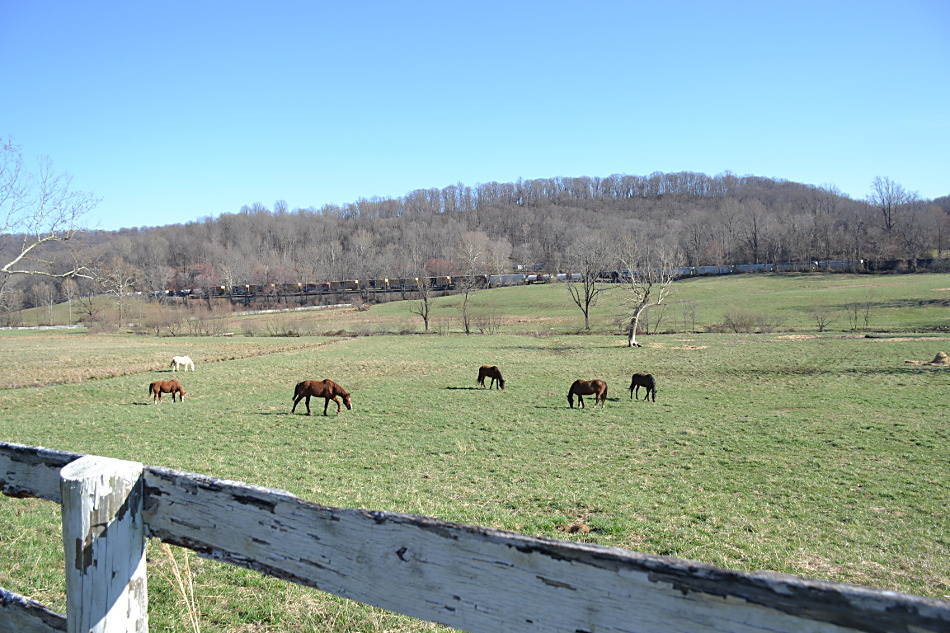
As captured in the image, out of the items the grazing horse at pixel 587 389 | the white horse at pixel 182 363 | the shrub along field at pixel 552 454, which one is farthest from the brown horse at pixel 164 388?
the grazing horse at pixel 587 389

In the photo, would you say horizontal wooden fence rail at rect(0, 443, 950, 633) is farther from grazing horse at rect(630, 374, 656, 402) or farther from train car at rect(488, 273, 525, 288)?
train car at rect(488, 273, 525, 288)

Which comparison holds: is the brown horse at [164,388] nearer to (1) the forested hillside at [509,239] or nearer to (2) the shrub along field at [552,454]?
(2) the shrub along field at [552,454]

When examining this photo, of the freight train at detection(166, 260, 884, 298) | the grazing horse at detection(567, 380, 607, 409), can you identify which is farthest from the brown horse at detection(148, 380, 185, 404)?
the freight train at detection(166, 260, 884, 298)

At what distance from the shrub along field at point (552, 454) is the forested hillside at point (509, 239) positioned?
64.4m

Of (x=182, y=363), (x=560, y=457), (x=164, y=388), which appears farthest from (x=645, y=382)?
(x=182, y=363)

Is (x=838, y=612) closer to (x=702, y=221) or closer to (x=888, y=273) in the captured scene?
(x=888, y=273)

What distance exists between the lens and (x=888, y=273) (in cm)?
9238

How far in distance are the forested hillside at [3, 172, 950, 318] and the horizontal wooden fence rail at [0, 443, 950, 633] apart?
285 ft

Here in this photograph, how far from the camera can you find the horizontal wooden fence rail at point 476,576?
127cm

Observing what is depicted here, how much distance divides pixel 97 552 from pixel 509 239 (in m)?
174

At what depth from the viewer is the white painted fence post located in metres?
2.02

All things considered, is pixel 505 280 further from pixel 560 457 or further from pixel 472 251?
pixel 560 457

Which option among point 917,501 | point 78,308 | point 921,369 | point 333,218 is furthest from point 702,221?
point 917,501

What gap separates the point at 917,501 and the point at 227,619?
1033 cm
